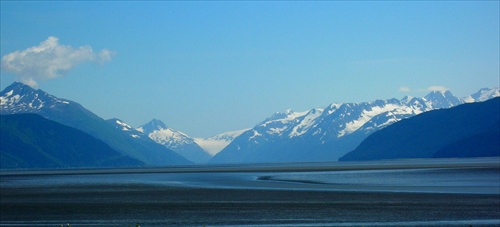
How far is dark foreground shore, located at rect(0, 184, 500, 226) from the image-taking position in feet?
207

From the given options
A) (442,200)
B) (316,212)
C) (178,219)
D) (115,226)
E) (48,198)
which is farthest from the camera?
(48,198)

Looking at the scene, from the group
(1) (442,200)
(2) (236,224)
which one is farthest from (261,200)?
(2) (236,224)

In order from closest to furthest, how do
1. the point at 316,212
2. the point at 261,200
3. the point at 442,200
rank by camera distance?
1. the point at 316,212
2. the point at 442,200
3. the point at 261,200

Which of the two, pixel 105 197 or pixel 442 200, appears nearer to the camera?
pixel 442 200

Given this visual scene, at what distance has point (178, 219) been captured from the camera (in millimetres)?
66375

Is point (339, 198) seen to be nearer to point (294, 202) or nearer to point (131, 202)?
point (294, 202)

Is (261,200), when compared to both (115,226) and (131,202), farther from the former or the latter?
(115,226)

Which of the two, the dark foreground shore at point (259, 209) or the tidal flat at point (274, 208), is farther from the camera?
the tidal flat at point (274, 208)

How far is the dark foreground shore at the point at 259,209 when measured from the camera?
207ft

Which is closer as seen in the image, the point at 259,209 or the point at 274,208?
the point at 259,209

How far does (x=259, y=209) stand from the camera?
7625 cm

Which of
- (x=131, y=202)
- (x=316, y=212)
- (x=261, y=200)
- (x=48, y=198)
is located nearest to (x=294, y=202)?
(x=261, y=200)

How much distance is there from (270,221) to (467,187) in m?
48.0

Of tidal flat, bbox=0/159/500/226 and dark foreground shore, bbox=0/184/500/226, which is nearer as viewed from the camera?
dark foreground shore, bbox=0/184/500/226
